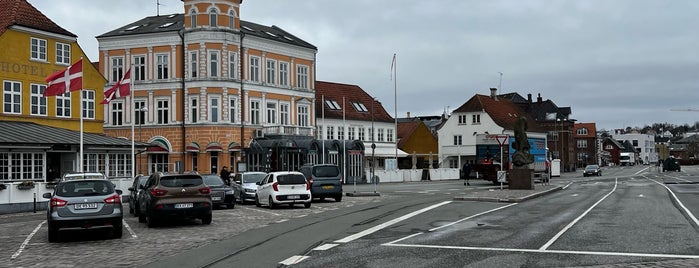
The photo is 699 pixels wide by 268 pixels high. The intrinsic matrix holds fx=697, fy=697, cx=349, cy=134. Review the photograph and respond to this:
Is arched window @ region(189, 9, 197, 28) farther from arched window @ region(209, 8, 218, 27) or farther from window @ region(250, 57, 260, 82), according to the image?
window @ region(250, 57, 260, 82)

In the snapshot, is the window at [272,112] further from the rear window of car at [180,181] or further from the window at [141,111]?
the rear window of car at [180,181]

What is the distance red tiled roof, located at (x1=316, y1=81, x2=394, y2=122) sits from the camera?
67.5 meters

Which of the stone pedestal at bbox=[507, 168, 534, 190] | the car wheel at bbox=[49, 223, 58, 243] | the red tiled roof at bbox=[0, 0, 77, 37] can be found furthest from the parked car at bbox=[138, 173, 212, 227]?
the red tiled roof at bbox=[0, 0, 77, 37]

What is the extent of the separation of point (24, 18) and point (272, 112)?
71.5 feet

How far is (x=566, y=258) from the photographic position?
11.9 meters

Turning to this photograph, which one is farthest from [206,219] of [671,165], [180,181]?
[671,165]

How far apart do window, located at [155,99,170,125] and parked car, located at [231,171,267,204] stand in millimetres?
21790

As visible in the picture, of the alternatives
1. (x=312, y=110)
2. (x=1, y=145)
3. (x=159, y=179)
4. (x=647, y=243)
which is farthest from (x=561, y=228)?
(x=312, y=110)

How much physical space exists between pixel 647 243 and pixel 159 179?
41.6ft

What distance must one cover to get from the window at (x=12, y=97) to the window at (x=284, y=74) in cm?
2297

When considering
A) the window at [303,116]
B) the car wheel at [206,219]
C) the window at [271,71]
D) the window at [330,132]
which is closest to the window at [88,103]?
the window at [271,71]

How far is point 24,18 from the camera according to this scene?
38.2 metres

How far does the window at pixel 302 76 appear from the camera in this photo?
192 ft

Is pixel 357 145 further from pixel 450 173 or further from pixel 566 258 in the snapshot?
pixel 566 258
